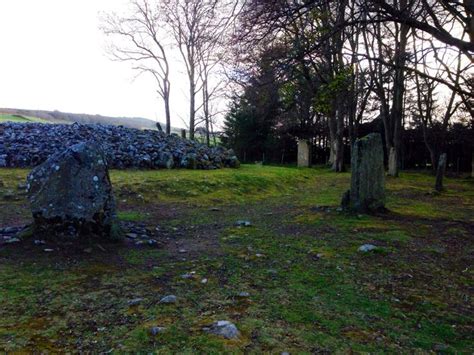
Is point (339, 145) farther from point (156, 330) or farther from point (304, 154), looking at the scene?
point (156, 330)

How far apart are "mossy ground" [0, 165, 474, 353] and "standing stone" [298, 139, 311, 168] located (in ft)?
70.7

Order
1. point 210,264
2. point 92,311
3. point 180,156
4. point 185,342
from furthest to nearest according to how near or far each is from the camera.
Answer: point 180,156
point 210,264
point 92,311
point 185,342

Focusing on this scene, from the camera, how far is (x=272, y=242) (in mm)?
6355

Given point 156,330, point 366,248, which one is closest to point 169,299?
point 156,330

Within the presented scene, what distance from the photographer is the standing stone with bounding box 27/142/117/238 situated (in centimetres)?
545

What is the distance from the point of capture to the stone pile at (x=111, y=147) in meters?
13.6

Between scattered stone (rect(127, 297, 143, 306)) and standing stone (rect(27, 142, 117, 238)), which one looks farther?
standing stone (rect(27, 142, 117, 238))

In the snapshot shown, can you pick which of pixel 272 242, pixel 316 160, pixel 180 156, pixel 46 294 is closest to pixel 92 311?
pixel 46 294

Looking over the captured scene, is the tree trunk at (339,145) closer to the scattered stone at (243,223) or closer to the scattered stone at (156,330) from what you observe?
the scattered stone at (243,223)

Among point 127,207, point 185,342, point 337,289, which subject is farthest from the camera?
point 127,207

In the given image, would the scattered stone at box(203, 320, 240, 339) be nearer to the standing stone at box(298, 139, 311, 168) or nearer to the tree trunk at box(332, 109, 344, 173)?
the tree trunk at box(332, 109, 344, 173)

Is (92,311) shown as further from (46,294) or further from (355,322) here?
(355,322)

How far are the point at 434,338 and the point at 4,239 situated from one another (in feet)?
17.8

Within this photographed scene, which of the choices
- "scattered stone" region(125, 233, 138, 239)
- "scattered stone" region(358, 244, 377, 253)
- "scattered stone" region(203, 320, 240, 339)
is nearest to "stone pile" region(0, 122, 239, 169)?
"scattered stone" region(125, 233, 138, 239)
